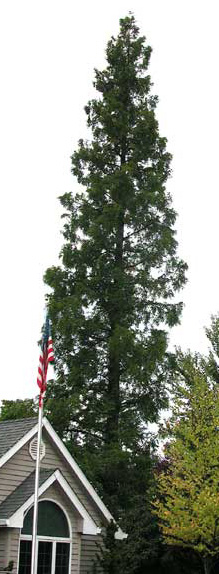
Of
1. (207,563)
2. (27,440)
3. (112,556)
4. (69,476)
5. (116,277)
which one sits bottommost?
(112,556)

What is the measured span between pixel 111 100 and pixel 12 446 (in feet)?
59.7

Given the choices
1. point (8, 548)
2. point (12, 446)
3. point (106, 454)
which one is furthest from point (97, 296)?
point (8, 548)

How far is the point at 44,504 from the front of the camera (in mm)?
21594

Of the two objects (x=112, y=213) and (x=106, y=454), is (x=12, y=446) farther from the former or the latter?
(x=112, y=213)

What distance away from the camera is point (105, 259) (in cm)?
3244

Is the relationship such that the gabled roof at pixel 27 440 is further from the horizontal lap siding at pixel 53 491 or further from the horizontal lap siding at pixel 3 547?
the horizontal lap siding at pixel 3 547

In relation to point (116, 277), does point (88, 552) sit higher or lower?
lower

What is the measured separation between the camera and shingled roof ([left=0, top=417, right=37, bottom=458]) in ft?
71.1

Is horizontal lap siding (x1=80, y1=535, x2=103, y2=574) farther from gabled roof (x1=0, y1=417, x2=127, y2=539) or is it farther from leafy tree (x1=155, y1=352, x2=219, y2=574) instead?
leafy tree (x1=155, y1=352, x2=219, y2=574)

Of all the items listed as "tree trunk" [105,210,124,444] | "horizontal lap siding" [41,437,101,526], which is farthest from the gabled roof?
"tree trunk" [105,210,124,444]

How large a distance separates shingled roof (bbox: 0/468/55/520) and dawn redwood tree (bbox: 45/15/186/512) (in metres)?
6.24

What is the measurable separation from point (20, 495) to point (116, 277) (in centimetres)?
1223

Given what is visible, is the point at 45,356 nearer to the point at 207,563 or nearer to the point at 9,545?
the point at 9,545

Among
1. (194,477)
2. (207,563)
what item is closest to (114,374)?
(194,477)
